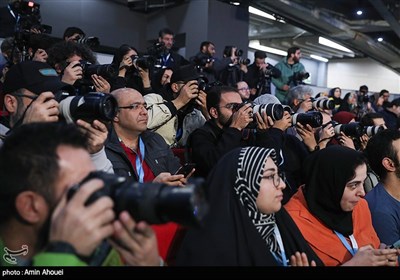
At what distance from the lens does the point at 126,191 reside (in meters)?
0.89

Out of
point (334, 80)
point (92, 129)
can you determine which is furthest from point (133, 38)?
point (334, 80)

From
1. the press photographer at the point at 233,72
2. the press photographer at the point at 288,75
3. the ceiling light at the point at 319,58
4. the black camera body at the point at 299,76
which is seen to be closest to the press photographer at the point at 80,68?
the press photographer at the point at 233,72

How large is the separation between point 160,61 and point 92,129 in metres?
2.53

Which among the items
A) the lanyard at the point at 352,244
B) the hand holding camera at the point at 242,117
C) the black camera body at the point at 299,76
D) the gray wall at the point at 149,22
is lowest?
the lanyard at the point at 352,244

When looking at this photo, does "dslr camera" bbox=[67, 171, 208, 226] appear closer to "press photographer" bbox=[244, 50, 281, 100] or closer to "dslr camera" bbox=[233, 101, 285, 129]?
"dslr camera" bbox=[233, 101, 285, 129]

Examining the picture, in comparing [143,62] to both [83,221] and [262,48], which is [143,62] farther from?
[262,48]

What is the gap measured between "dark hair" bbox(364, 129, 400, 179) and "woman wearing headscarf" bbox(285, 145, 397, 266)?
0.46 meters

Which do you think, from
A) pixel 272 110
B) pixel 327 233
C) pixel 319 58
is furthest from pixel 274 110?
pixel 319 58

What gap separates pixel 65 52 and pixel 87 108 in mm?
1394

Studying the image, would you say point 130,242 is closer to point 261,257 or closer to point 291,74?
point 261,257

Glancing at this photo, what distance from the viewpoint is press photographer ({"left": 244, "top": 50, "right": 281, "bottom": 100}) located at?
5.47 meters

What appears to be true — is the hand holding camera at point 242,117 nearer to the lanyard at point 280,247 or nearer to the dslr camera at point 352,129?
the dslr camera at point 352,129

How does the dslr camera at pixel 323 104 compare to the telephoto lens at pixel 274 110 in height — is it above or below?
above

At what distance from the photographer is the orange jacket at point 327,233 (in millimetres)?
1827
